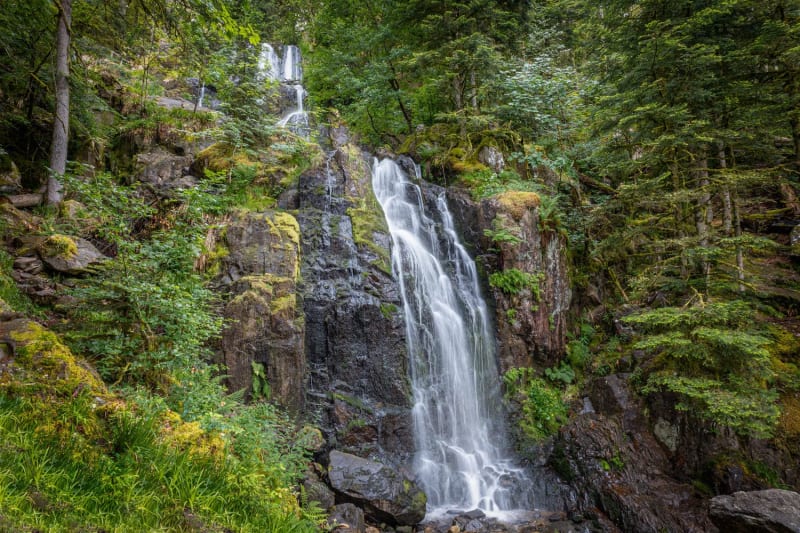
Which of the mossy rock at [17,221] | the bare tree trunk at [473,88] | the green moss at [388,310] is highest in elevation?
the bare tree trunk at [473,88]

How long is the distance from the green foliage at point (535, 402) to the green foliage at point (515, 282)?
80.0 inches

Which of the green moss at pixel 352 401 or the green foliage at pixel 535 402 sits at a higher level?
the green moss at pixel 352 401

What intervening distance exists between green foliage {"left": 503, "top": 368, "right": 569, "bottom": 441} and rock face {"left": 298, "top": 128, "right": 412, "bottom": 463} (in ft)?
9.91

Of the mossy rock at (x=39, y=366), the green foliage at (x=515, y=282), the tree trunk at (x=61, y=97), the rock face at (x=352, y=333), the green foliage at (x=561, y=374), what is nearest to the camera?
the mossy rock at (x=39, y=366)

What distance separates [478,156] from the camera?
1295 centimetres

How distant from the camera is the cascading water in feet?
26.1

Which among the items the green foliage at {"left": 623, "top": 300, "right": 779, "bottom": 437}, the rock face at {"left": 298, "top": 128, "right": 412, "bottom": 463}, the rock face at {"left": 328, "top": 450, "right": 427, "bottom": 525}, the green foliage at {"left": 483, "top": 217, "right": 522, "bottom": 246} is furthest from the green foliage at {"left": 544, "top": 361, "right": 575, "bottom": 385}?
the rock face at {"left": 328, "top": 450, "right": 427, "bottom": 525}

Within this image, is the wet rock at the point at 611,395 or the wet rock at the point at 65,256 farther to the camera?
the wet rock at the point at 611,395

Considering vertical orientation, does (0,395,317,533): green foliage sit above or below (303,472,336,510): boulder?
above

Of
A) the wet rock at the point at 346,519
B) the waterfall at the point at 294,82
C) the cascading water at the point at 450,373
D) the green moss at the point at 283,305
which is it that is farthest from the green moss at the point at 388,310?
the waterfall at the point at 294,82

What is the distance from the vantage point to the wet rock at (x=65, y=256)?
18.8 ft

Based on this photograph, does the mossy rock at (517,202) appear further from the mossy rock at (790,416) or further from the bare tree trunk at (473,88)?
the mossy rock at (790,416)

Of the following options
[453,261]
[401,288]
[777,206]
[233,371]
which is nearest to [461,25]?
[453,261]

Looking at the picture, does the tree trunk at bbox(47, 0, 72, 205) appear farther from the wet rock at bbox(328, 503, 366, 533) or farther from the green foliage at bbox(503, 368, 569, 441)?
the green foliage at bbox(503, 368, 569, 441)
